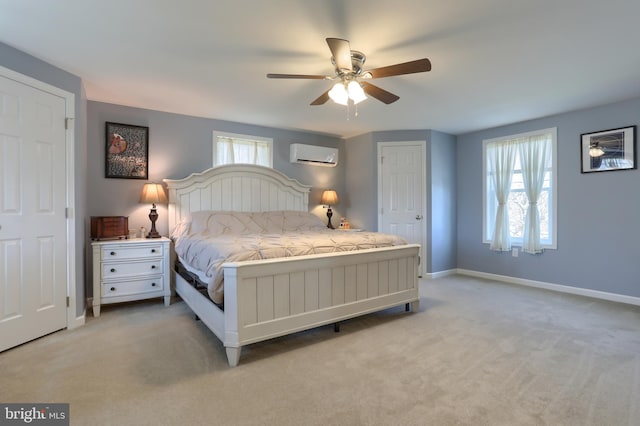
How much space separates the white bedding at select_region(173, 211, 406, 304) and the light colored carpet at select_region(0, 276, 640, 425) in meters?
0.63

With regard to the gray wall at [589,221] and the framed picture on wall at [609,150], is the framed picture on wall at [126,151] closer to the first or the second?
the gray wall at [589,221]

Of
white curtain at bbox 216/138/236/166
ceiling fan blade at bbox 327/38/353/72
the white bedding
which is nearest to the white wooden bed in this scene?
the white bedding

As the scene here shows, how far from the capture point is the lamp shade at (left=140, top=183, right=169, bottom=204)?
12.6 feet

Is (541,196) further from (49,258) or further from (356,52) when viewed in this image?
(49,258)

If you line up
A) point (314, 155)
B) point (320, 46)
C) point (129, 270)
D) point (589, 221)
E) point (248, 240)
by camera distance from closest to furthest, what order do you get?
point (320, 46) < point (248, 240) < point (129, 270) < point (589, 221) < point (314, 155)

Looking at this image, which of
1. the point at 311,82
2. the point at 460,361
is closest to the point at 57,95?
the point at 311,82

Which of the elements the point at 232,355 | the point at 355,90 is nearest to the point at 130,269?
the point at 232,355

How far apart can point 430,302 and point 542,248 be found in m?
2.03

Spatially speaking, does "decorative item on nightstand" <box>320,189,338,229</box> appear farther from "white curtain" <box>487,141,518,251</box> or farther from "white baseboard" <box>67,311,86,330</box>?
"white baseboard" <box>67,311,86,330</box>

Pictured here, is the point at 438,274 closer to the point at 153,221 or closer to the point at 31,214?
the point at 153,221

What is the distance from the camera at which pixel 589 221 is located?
13.4ft

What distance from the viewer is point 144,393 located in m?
1.91

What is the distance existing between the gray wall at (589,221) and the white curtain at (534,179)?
0.53ft

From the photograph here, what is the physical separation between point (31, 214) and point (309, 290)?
2405 mm
